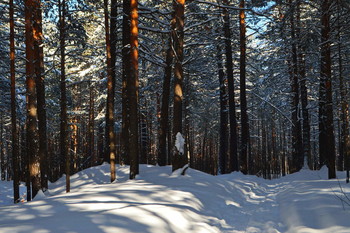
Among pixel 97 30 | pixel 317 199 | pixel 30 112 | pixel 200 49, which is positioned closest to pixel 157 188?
pixel 317 199

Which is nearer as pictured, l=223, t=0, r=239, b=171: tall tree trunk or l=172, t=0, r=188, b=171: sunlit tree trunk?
l=172, t=0, r=188, b=171: sunlit tree trunk

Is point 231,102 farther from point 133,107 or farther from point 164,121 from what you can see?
point 133,107

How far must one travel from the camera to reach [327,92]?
38.6 feet

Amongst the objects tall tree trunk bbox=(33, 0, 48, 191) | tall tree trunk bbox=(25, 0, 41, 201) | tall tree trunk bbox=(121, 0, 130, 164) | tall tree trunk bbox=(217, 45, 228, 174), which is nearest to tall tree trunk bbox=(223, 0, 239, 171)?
tall tree trunk bbox=(217, 45, 228, 174)

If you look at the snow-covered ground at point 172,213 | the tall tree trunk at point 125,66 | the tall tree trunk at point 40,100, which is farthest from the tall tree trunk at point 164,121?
the snow-covered ground at point 172,213

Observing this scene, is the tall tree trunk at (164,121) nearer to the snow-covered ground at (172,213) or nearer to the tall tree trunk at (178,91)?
the tall tree trunk at (178,91)

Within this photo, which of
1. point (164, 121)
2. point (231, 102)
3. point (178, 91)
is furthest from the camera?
point (231, 102)

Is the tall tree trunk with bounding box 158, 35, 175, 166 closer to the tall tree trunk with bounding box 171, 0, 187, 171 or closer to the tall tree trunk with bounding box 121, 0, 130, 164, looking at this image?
the tall tree trunk with bounding box 121, 0, 130, 164

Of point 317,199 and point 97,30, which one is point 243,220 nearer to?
point 317,199

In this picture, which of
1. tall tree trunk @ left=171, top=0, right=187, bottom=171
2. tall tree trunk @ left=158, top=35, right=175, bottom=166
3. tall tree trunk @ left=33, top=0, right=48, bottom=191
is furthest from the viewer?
tall tree trunk @ left=158, top=35, right=175, bottom=166

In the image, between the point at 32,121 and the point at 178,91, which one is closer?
the point at 32,121

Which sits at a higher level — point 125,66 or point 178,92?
point 125,66

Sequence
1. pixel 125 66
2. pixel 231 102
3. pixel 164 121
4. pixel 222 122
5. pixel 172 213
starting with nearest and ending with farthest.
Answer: pixel 172 213
pixel 125 66
pixel 164 121
pixel 231 102
pixel 222 122

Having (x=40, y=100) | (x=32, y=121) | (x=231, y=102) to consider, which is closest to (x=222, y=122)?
(x=231, y=102)
